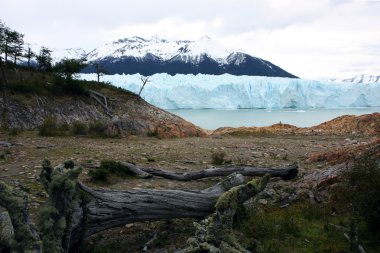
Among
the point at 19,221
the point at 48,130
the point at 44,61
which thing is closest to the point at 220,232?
the point at 19,221

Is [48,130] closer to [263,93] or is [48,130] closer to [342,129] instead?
[342,129]

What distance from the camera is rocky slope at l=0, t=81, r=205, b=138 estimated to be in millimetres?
19422

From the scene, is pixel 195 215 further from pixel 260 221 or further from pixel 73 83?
pixel 73 83

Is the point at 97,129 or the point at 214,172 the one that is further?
the point at 97,129

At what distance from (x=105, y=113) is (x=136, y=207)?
2332cm

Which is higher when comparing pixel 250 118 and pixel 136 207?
pixel 136 207

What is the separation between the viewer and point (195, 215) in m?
5.45

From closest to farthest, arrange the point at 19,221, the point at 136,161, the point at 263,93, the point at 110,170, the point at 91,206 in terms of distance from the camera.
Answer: the point at 19,221 → the point at 91,206 → the point at 110,170 → the point at 136,161 → the point at 263,93

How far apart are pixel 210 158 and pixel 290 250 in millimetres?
7022

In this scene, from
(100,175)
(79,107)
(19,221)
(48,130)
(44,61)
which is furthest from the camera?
(44,61)

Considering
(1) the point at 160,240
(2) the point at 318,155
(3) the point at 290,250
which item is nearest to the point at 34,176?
(1) the point at 160,240

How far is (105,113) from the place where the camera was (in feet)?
90.6

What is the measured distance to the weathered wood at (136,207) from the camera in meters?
4.63

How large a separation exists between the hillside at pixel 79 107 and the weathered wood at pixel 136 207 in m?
13.0
